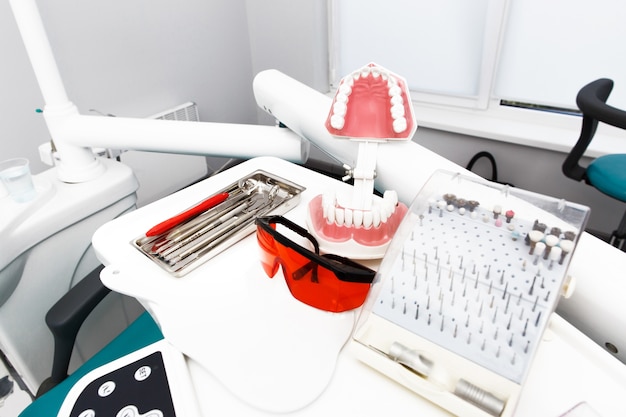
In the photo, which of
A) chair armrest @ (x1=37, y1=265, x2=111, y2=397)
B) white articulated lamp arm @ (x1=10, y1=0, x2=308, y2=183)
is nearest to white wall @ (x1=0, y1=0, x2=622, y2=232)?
white articulated lamp arm @ (x1=10, y1=0, x2=308, y2=183)

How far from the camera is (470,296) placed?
1.35 ft

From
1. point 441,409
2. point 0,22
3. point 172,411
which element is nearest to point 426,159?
point 441,409

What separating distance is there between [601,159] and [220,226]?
129 centimetres

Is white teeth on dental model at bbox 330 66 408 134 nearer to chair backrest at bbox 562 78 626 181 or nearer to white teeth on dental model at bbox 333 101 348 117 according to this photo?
white teeth on dental model at bbox 333 101 348 117

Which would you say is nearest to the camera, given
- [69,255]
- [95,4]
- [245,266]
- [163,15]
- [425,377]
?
[425,377]

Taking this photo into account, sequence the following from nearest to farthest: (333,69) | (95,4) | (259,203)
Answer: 1. (259,203)
2. (95,4)
3. (333,69)

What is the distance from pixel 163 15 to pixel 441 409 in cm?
187

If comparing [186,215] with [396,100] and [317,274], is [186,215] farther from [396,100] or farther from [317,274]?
[396,100]

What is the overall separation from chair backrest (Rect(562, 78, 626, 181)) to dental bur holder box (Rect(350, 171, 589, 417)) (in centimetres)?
89

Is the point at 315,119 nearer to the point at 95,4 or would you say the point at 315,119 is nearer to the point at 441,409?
the point at 441,409

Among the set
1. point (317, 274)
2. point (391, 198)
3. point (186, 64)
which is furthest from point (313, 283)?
point (186, 64)

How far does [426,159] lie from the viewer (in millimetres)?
610

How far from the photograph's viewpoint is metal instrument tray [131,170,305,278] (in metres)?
0.58

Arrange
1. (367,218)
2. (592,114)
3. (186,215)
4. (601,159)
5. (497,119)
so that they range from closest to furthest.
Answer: (367,218) < (186,215) < (592,114) < (601,159) < (497,119)
